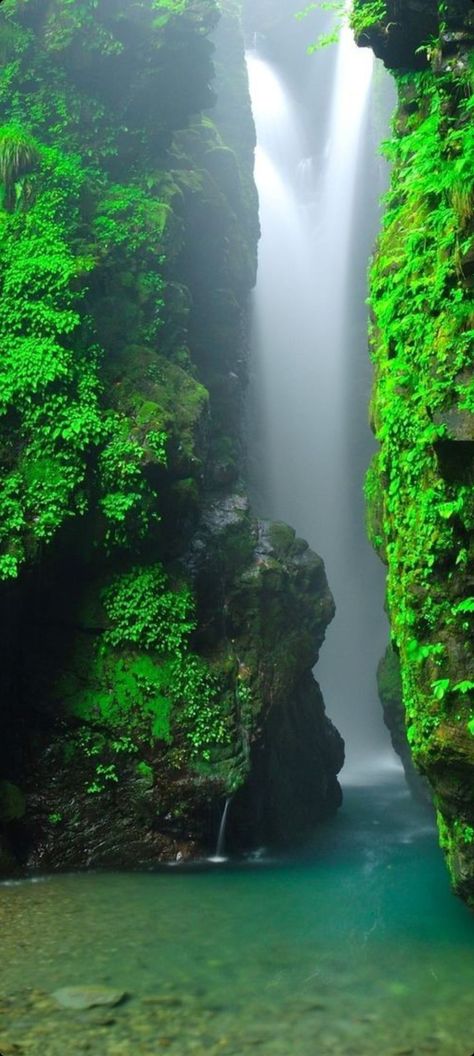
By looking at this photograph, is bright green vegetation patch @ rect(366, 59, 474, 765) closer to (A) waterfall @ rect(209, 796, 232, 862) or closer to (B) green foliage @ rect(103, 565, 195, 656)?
(B) green foliage @ rect(103, 565, 195, 656)

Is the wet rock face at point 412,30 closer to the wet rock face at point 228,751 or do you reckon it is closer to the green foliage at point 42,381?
the green foliage at point 42,381

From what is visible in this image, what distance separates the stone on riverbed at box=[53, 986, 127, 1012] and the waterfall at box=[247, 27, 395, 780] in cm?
1506

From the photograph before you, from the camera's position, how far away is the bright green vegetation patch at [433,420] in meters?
6.28

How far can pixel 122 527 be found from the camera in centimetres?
1066

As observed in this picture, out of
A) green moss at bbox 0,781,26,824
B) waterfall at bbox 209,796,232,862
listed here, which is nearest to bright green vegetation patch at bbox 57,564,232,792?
waterfall at bbox 209,796,232,862

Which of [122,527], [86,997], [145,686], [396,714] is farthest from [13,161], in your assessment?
[396,714]

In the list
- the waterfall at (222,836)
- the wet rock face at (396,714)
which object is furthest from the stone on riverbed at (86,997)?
the wet rock face at (396,714)

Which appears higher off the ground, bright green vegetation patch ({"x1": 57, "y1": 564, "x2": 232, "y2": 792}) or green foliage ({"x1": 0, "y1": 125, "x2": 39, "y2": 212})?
green foliage ({"x1": 0, "y1": 125, "x2": 39, "y2": 212})

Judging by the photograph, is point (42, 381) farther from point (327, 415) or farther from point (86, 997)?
point (327, 415)

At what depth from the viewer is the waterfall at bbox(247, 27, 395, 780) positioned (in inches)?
893

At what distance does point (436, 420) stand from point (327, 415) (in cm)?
1826

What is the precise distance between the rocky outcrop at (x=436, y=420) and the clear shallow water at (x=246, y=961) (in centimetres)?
121

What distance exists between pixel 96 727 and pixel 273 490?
42.7 ft

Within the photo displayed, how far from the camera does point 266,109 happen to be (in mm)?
31141
